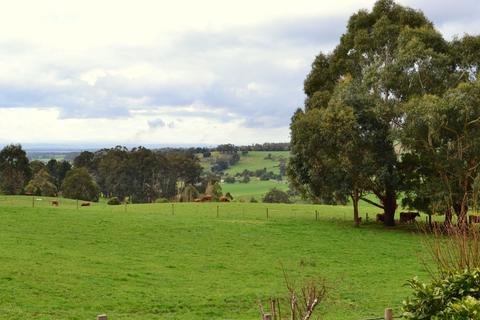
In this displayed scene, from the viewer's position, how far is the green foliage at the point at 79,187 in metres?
105

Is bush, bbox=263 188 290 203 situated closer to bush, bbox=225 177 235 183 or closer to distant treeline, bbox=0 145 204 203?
distant treeline, bbox=0 145 204 203

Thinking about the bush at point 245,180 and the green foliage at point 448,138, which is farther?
the bush at point 245,180

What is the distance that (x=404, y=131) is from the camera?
1687 inches

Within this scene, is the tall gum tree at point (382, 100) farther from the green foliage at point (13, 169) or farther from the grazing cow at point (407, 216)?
the green foliage at point (13, 169)

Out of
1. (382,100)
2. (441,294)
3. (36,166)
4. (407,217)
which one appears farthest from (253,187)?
(441,294)

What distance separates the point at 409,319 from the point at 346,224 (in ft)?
128

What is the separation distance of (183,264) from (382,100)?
78.6 feet

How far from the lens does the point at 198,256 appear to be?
3344 cm

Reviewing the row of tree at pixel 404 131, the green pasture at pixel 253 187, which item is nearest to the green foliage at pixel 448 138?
the row of tree at pixel 404 131

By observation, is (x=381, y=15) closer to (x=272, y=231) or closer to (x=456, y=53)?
(x=456, y=53)

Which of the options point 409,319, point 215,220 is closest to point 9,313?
point 409,319

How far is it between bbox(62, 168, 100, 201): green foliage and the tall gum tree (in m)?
64.0

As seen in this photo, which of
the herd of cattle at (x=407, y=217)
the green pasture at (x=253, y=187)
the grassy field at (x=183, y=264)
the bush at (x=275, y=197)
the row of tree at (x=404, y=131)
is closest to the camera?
the grassy field at (x=183, y=264)

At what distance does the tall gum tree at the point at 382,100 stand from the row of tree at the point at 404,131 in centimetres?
8
